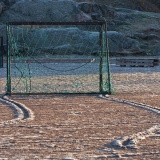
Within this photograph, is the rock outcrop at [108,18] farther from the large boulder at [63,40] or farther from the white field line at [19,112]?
the white field line at [19,112]

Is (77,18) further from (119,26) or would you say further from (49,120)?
(49,120)

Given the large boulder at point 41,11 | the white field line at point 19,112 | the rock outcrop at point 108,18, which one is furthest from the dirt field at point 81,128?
the large boulder at point 41,11

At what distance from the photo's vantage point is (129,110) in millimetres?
12602

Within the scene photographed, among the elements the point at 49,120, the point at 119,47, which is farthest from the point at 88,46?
the point at 49,120

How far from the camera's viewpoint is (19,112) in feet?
39.7

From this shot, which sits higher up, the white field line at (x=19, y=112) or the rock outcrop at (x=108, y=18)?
the rock outcrop at (x=108, y=18)

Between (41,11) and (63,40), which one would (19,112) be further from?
(41,11)

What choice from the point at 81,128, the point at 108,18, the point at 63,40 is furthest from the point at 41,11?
the point at 81,128

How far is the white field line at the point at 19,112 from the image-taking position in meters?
10.7

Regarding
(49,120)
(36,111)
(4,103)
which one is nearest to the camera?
(49,120)

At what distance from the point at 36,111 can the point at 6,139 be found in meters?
3.82

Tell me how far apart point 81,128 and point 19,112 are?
2652 mm

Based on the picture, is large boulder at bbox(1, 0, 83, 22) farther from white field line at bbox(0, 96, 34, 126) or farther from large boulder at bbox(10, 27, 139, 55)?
white field line at bbox(0, 96, 34, 126)

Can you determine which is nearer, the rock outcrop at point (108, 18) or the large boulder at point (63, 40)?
the large boulder at point (63, 40)
